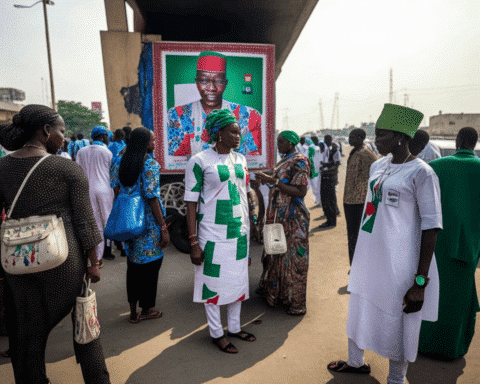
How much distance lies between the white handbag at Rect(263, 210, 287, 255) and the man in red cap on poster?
186 centimetres

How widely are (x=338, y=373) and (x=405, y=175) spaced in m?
1.48

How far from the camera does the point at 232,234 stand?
271 cm

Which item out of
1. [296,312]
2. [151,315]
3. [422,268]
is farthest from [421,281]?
[151,315]

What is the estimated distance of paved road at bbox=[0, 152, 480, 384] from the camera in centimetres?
244

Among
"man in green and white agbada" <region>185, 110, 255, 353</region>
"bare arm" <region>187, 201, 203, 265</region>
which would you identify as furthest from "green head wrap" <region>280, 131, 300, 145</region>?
"bare arm" <region>187, 201, 203, 265</region>

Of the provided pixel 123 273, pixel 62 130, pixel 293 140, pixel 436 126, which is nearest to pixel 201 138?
pixel 293 140

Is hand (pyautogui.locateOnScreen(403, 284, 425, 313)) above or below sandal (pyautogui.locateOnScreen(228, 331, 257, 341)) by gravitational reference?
above

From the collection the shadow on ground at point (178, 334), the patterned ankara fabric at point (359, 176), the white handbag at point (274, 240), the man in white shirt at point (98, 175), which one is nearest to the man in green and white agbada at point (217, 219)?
the shadow on ground at point (178, 334)

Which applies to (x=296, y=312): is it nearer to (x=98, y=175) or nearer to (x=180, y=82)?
(x=180, y=82)

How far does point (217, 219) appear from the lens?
2.67m

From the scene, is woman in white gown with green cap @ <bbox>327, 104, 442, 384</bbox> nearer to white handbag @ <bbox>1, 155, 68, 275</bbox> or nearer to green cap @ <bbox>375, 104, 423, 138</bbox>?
green cap @ <bbox>375, 104, 423, 138</bbox>

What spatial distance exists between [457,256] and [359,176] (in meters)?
1.87

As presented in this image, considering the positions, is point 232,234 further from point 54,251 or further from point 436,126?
point 436,126

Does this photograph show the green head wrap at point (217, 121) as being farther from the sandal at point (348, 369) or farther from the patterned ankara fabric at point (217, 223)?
the sandal at point (348, 369)
